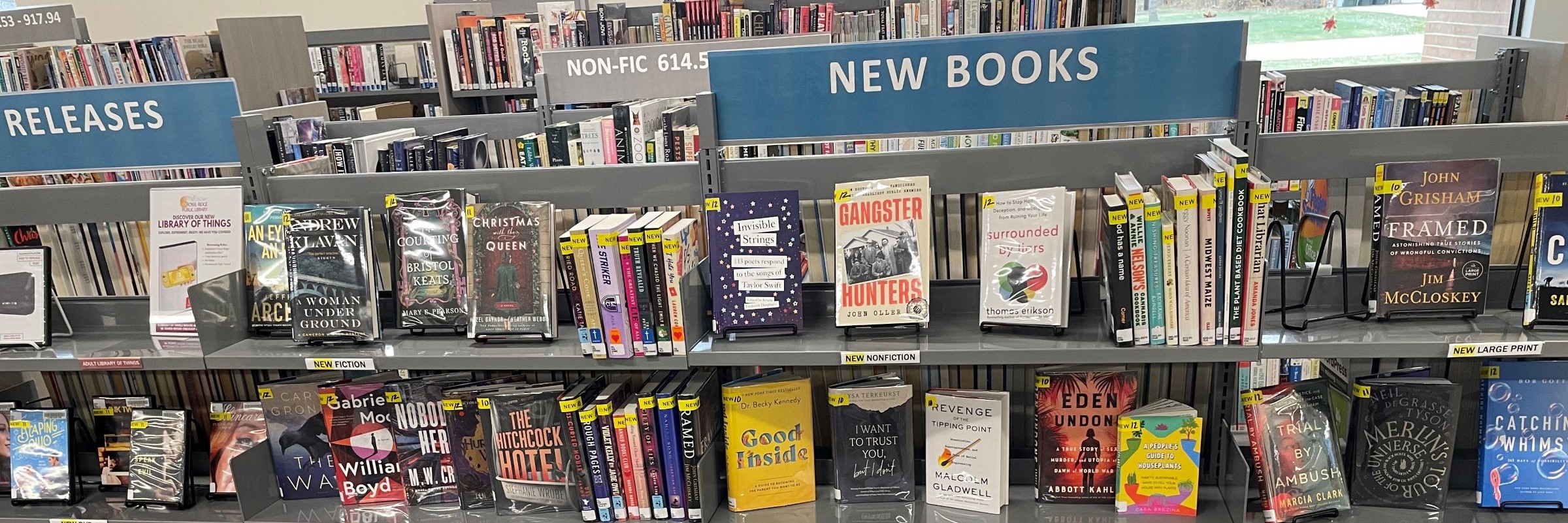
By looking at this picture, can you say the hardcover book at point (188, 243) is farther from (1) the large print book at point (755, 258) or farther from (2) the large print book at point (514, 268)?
(1) the large print book at point (755, 258)

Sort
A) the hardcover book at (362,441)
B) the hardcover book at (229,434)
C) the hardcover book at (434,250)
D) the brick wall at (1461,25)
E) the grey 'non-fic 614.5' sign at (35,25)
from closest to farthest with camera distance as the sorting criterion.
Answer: the hardcover book at (434,250)
the hardcover book at (362,441)
the hardcover book at (229,434)
the grey 'non-fic 614.5' sign at (35,25)
the brick wall at (1461,25)

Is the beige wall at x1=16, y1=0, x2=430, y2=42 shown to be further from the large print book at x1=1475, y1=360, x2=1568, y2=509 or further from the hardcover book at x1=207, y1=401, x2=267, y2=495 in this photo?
the large print book at x1=1475, y1=360, x2=1568, y2=509

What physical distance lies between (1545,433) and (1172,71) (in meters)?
1.09

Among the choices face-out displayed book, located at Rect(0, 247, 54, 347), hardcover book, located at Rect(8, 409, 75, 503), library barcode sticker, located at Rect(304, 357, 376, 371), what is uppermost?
face-out displayed book, located at Rect(0, 247, 54, 347)

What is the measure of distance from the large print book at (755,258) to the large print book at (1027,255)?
1.28ft

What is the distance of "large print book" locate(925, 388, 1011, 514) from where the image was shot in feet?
6.23

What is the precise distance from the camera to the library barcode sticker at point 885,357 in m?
1.70

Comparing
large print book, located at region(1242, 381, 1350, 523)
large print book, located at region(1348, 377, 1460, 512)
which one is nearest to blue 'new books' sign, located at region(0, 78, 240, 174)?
large print book, located at region(1242, 381, 1350, 523)

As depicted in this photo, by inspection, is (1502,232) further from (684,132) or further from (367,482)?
(367,482)

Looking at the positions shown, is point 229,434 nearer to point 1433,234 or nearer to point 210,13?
point 1433,234

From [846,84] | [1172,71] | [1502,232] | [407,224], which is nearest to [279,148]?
[407,224]

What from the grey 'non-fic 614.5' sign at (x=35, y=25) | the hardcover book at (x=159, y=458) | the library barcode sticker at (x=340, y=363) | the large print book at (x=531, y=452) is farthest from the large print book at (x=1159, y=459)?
the grey 'non-fic 614.5' sign at (x=35, y=25)

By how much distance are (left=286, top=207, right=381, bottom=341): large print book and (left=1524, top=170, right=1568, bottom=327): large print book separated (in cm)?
235

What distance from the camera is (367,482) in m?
2.17
